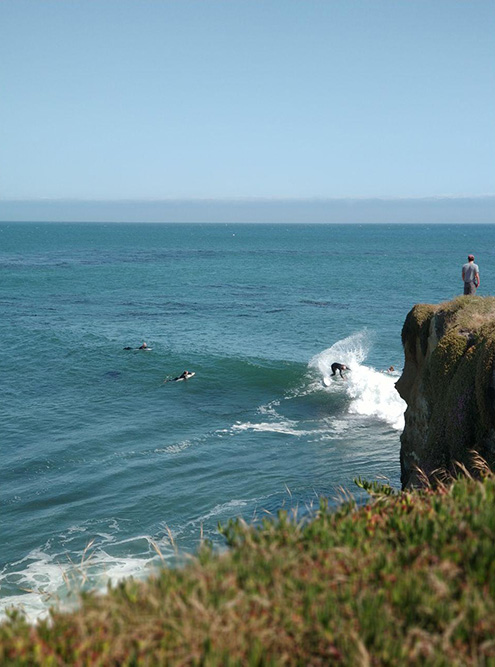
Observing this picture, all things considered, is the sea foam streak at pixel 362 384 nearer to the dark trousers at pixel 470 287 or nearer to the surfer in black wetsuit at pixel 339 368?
the surfer in black wetsuit at pixel 339 368

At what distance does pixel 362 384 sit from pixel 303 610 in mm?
29124

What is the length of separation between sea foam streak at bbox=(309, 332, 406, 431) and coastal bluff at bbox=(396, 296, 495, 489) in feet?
29.6

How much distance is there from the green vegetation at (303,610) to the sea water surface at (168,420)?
83 cm

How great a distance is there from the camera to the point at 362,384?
35.2 meters

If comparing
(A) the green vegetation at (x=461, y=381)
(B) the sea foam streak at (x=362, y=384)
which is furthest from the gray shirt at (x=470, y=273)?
(B) the sea foam streak at (x=362, y=384)

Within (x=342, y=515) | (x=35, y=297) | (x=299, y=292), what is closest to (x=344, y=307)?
(x=299, y=292)

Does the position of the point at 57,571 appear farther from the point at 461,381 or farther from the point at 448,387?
the point at 461,381

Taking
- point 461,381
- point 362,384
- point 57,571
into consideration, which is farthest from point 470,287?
point 57,571

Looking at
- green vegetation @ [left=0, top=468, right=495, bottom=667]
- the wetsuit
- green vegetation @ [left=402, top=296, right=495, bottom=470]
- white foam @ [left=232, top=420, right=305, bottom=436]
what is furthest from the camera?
the wetsuit

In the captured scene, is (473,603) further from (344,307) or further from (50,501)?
(344,307)

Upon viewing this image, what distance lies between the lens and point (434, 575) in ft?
22.3

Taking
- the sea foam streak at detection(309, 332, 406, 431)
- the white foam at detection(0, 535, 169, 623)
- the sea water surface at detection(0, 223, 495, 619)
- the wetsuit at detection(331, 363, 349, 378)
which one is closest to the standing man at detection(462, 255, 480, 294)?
the sea water surface at detection(0, 223, 495, 619)

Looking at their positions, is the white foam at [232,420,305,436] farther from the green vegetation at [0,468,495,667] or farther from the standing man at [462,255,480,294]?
the green vegetation at [0,468,495,667]

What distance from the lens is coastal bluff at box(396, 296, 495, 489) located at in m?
16.0
